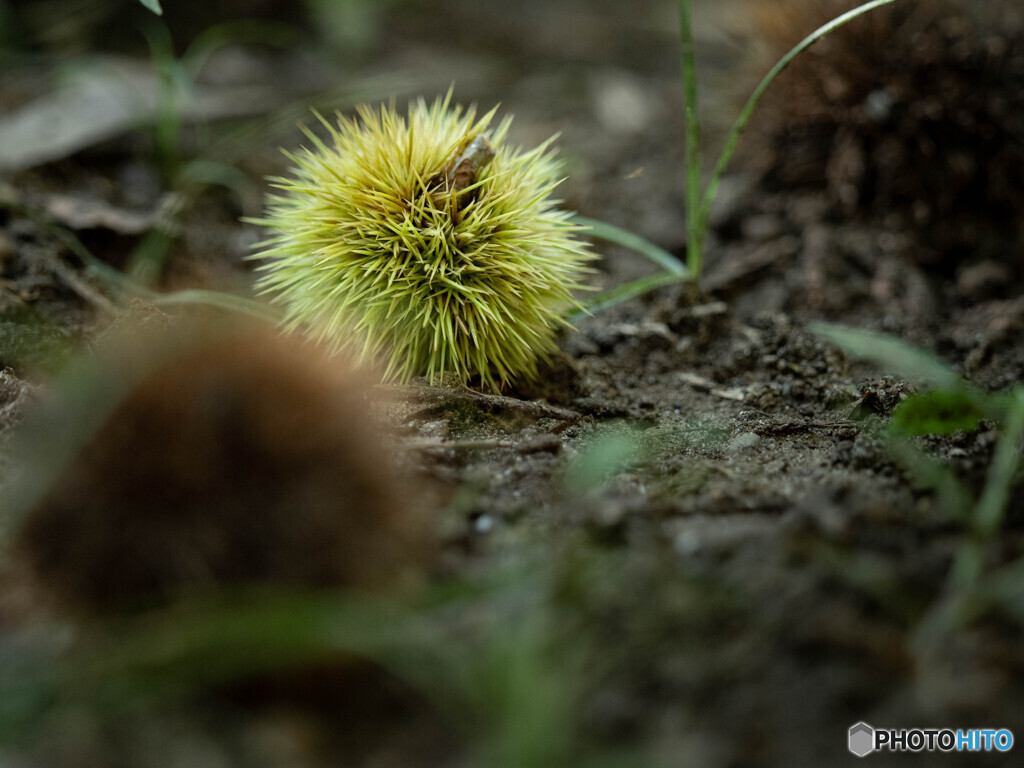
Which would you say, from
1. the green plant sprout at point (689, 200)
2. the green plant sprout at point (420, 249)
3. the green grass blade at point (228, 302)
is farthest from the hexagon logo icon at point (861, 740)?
the green grass blade at point (228, 302)

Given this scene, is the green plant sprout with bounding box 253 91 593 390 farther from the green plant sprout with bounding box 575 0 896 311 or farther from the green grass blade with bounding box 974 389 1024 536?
the green grass blade with bounding box 974 389 1024 536

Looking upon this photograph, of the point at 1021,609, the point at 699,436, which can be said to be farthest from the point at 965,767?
the point at 699,436

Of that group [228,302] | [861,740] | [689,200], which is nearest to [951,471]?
[861,740]

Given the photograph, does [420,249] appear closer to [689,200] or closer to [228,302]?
[228,302]

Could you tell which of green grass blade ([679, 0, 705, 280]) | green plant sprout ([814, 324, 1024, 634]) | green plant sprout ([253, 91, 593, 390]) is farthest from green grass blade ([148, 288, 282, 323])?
green plant sprout ([814, 324, 1024, 634])

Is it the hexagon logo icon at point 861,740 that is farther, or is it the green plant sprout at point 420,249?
the green plant sprout at point 420,249

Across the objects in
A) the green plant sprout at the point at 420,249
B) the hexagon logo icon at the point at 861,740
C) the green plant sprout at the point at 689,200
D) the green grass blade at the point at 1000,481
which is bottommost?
the hexagon logo icon at the point at 861,740

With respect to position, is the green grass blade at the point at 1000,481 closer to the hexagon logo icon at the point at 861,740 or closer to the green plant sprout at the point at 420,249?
the hexagon logo icon at the point at 861,740
